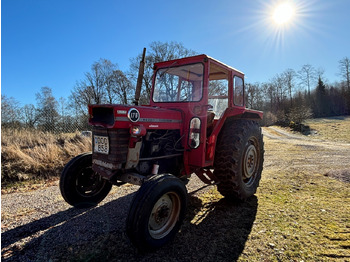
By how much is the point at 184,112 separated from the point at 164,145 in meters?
0.62

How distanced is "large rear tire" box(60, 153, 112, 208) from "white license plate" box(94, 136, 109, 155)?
2.11 feet

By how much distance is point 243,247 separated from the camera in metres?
2.36

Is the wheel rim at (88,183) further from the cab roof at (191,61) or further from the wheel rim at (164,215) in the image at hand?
the cab roof at (191,61)

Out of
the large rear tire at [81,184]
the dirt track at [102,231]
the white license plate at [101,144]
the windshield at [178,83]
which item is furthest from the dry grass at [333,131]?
the white license plate at [101,144]

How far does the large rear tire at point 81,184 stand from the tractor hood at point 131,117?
0.90m

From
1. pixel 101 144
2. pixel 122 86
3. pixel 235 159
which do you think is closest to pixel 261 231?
pixel 235 159

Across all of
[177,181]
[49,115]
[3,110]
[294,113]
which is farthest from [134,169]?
[294,113]

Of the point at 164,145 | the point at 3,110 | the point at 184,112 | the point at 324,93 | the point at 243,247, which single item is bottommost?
the point at 243,247

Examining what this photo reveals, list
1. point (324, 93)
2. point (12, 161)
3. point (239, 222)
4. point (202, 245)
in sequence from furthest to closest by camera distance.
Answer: point (324, 93)
point (12, 161)
point (239, 222)
point (202, 245)

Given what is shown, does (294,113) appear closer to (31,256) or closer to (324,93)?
(324,93)

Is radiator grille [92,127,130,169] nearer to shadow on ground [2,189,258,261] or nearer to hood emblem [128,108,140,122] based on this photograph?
hood emblem [128,108,140,122]

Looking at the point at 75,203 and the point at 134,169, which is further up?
the point at 134,169

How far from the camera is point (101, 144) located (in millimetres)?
2830

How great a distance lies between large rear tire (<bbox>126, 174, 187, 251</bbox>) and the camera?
6.93 feet
